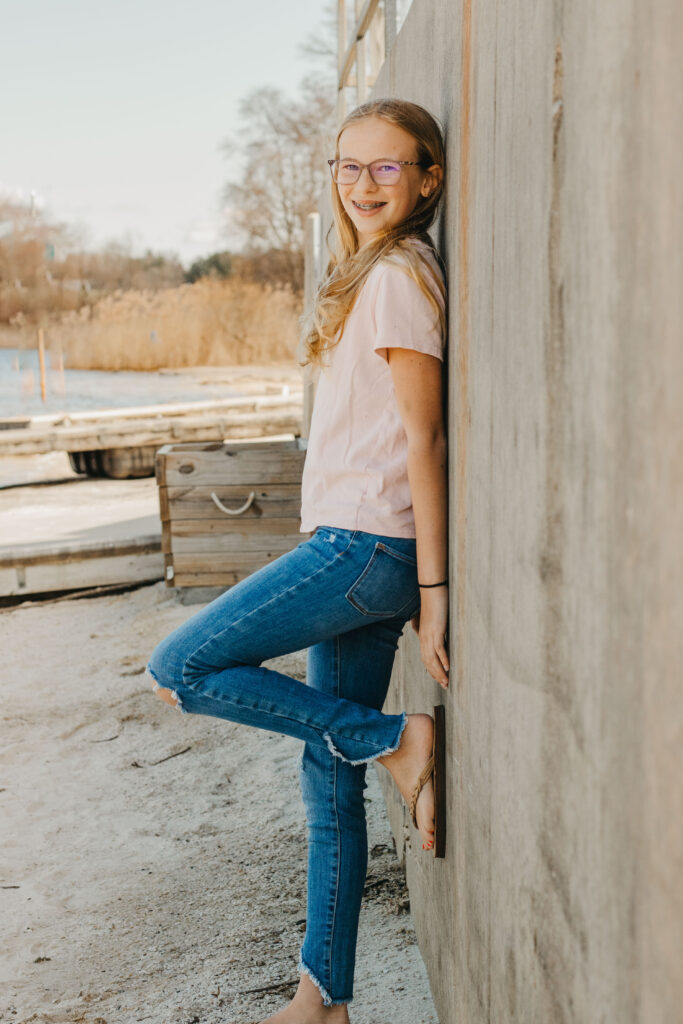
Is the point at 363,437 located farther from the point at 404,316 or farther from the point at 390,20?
the point at 390,20

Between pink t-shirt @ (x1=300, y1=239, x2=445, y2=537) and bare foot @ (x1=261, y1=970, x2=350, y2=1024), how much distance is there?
0.93m

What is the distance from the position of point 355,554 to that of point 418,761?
0.43 metres

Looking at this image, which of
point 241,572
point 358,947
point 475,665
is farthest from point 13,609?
point 475,665

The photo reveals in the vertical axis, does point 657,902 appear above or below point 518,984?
above

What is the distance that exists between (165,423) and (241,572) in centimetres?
468

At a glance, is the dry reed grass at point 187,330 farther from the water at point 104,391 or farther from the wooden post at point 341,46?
the wooden post at point 341,46

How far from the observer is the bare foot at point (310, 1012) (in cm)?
196

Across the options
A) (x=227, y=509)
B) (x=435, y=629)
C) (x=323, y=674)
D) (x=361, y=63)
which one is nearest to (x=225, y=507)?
(x=227, y=509)

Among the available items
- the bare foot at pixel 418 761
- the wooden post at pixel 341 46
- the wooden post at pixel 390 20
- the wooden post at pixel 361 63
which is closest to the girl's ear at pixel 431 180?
the bare foot at pixel 418 761

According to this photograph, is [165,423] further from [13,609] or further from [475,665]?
[475,665]

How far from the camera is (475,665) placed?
1517 mm

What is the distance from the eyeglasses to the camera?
6.19 feet

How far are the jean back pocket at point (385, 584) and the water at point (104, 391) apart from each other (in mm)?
21915

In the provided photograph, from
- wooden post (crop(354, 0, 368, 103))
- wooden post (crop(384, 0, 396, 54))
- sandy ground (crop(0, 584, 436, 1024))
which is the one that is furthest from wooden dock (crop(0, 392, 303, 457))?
wooden post (crop(384, 0, 396, 54))
